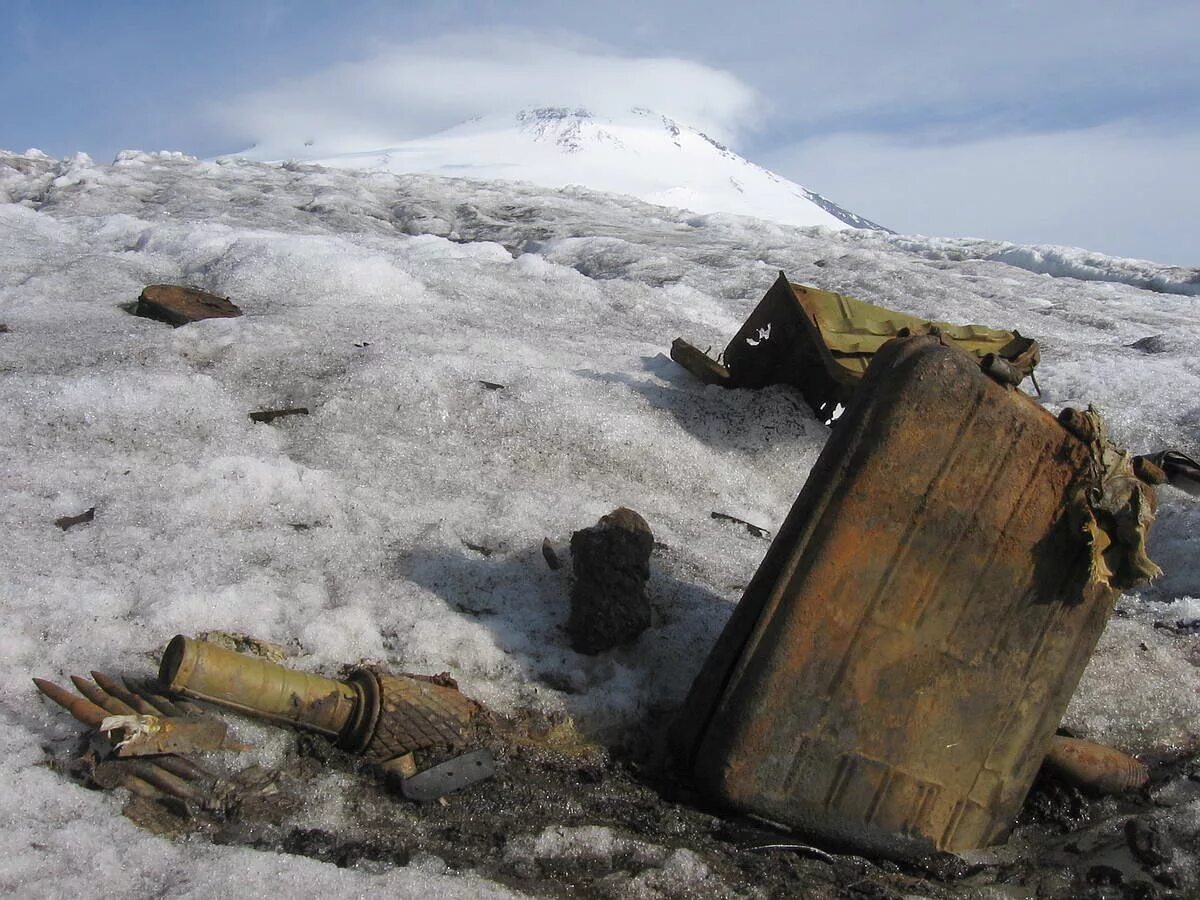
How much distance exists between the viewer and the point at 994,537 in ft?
8.59

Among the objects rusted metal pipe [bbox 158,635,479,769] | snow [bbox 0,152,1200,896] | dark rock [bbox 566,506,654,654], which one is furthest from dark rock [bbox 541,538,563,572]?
rusted metal pipe [bbox 158,635,479,769]

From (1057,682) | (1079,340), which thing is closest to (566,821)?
(1057,682)

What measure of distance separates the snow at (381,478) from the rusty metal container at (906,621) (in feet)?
1.60

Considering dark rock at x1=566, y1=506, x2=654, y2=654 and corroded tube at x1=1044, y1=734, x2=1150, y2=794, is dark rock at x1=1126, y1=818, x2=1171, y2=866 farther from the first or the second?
dark rock at x1=566, y1=506, x2=654, y2=654

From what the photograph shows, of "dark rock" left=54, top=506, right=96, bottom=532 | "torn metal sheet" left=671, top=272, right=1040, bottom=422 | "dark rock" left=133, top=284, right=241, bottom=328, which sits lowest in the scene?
"dark rock" left=54, top=506, right=96, bottom=532

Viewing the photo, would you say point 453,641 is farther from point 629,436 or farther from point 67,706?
point 629,436

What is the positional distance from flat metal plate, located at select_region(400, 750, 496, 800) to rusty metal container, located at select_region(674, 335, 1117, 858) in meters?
0.58

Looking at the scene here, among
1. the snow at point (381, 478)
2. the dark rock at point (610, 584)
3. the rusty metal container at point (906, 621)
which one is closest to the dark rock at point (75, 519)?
the snow at point (381, 478)

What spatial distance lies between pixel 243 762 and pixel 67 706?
476 mm

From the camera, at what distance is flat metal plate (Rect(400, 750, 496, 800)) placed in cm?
247

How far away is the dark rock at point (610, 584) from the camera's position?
10.4ft

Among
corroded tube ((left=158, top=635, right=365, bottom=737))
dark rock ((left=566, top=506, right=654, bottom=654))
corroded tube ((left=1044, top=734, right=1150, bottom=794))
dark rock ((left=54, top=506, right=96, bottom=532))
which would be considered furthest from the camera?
dark rock ((left=54, top=506, right=96, bottom=532))

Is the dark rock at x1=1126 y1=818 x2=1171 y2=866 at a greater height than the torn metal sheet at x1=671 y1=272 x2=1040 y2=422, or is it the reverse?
the torn metal sheet at x1=671 y1=272 x2=1040 y2=422

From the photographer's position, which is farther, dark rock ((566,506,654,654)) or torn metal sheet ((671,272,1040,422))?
torn metal sheet ((671,272,1040,422))
